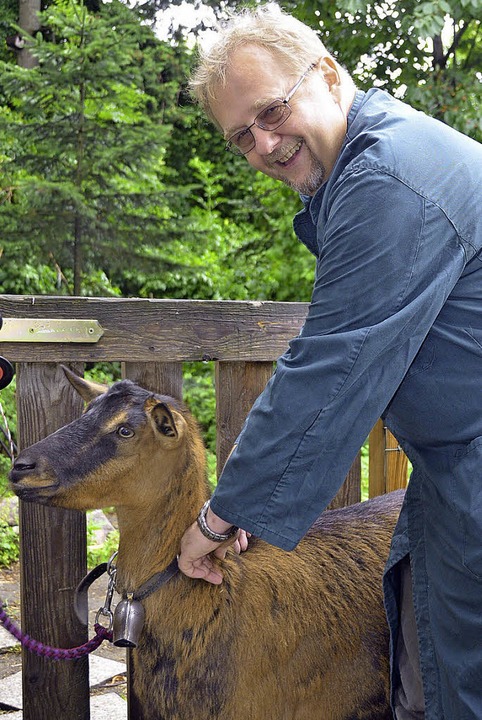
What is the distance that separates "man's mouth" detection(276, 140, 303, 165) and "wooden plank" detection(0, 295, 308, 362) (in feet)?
3.35

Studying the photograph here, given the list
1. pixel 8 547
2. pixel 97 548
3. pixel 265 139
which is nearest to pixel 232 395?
pixel 265 139

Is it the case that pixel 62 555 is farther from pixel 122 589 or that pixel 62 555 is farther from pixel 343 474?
pixel 343 474

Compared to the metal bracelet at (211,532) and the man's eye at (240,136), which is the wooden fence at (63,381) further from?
the man's eye at (240,136)

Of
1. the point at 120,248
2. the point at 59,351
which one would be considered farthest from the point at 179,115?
the point at 59,351

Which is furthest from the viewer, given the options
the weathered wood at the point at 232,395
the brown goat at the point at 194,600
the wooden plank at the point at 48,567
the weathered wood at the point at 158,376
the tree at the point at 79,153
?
the tree at the point at 79,153

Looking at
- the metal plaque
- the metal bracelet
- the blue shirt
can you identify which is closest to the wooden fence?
the metal plaque

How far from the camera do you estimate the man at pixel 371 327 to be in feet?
6.67

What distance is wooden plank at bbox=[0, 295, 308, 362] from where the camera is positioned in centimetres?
306

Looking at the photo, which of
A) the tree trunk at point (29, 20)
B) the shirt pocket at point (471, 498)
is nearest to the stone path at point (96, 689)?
the shirt pocket at point (471, 498)

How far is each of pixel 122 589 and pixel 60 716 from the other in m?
0.61

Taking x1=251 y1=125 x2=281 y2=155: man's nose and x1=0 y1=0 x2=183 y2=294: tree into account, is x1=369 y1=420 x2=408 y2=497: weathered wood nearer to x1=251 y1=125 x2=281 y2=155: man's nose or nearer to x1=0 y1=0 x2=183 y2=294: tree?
x1=251 y1=125 x2=281 y2=155: man's nose

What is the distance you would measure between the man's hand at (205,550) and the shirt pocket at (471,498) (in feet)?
2.19

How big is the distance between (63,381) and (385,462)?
6.36ft

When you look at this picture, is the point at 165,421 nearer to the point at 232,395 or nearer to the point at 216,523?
the point at 216,523
